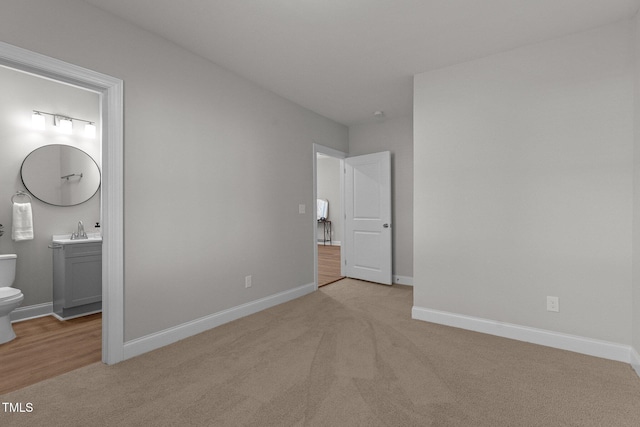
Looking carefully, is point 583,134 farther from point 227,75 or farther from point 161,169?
point 161,169

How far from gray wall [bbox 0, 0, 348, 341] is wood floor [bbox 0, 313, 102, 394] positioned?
Result: 0.50 meters

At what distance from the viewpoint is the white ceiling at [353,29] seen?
7.29ft

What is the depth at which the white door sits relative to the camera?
4797 millimetres

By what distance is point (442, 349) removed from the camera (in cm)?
257

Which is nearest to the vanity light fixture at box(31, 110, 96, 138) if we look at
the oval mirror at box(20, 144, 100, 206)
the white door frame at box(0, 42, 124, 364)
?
the oval mirror at box(20, 144, 100, 206)

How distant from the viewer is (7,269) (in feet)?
9.96

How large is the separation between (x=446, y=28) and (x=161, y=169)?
2.56 metres

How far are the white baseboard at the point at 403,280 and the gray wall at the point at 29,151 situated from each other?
423 cm

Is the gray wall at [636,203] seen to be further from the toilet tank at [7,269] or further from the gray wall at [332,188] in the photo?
the gray wall at [332,188]

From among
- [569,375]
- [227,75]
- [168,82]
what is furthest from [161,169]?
[569,375]

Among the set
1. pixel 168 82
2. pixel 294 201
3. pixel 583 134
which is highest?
pixel 168 82

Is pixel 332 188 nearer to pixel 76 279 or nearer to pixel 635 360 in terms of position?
pixel 76 279

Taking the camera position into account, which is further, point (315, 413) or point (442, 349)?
point (442, 349)

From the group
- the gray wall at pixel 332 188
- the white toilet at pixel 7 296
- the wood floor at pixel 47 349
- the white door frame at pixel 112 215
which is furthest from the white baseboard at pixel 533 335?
the gray wall at pixel 332 188
